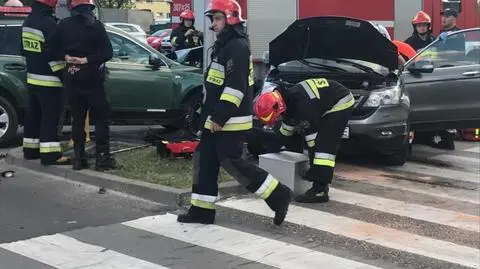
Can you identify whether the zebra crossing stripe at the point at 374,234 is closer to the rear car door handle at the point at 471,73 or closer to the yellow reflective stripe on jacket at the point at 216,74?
the yellow reflective stripe on jacket at the point at 216,74

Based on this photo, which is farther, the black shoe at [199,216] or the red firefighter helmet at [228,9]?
the black shoe at [199,216]

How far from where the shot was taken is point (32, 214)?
20.7ft

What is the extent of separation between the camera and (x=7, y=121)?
941cm

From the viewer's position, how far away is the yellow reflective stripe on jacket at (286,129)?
688cm

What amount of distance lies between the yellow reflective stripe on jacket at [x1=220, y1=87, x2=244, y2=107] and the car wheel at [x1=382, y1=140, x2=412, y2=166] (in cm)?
367

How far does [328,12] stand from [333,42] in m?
4.55

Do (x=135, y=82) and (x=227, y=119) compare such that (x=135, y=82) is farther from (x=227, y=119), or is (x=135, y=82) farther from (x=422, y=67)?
(x=227, y=119)

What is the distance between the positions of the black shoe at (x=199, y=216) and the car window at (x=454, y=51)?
467 cm

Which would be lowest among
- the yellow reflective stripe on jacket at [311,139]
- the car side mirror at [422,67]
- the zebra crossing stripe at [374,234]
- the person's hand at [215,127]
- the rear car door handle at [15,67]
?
the zebra crossing stripe at [374,234]

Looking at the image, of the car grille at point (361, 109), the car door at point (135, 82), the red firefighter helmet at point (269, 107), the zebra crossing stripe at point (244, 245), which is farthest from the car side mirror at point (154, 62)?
the zebra crossing stripe at point (244, 245)

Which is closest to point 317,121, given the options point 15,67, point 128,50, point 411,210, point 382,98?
point 411,210

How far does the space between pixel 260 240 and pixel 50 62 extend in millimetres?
3699

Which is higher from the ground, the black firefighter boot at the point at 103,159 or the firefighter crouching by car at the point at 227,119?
the firefighter crouching by car at the point at 227,119

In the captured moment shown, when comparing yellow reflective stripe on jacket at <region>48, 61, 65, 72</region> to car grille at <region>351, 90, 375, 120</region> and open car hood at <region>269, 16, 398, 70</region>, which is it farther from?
car grille at <region>351, 90, 375, 120</region>
